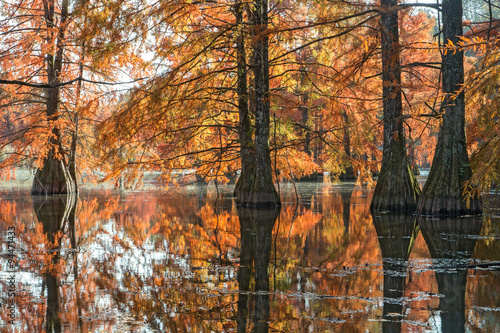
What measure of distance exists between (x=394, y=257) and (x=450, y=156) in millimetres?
5098

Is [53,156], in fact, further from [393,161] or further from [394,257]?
[394,257]

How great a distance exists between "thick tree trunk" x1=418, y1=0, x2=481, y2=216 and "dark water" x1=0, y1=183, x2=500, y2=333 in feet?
3.00

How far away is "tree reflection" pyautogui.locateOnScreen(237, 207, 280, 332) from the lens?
11.5ft

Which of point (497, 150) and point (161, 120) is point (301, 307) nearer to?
point (497, 150)

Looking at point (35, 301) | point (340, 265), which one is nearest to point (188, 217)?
point (340, 265)

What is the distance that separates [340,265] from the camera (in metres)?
5.41

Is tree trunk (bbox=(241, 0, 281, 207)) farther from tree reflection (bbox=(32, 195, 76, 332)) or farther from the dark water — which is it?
tree reflection (bbox=(32, 195, 76, 332))

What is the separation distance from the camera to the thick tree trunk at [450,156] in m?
10.0

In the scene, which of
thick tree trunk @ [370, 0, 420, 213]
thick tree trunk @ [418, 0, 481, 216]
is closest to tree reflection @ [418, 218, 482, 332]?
thick tree trunk @ [418, 0, 481, 216]

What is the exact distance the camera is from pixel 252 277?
4805mm

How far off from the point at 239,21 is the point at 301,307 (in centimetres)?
971

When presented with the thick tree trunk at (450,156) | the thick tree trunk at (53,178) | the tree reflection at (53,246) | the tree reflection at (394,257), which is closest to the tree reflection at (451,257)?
the tree reflection at (394,257)

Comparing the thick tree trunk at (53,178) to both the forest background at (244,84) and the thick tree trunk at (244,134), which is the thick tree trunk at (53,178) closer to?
the forest background at (244,84)

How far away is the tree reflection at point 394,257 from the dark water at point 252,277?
14mm
